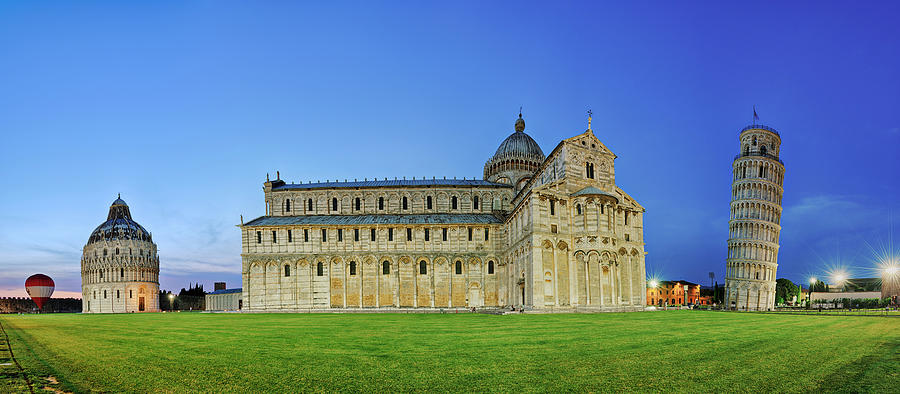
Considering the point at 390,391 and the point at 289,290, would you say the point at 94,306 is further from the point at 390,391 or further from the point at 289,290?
the point at 390,391

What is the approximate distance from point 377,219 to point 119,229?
68.8 meters

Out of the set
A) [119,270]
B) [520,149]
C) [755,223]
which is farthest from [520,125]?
[119,270]

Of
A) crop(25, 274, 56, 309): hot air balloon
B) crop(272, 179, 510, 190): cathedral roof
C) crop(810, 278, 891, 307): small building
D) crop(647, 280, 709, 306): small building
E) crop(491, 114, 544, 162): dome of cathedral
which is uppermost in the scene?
crop(491, 114, 544, 162): dome of cathedral

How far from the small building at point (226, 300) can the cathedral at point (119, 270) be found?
12.4m

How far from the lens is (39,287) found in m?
102

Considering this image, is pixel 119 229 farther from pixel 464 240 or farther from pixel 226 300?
pixel 464 240

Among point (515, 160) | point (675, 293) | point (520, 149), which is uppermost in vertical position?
point (520, 149)

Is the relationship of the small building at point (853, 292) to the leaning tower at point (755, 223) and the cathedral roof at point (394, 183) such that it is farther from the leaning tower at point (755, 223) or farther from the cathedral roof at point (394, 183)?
the cathedral roof at point (394, 183)

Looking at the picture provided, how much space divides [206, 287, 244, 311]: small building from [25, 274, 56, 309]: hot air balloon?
1153 inches

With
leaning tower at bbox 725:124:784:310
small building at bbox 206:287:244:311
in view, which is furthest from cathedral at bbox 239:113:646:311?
leaning tower at bbox 725:124:784:310

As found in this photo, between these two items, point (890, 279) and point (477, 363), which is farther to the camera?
point (890, 279)

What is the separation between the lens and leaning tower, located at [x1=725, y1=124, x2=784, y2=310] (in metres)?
92.1

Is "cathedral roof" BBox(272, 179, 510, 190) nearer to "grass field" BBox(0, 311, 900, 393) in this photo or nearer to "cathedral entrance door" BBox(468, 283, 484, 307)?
"cathedral entrance door" BBox(468, 283, 484, 307)

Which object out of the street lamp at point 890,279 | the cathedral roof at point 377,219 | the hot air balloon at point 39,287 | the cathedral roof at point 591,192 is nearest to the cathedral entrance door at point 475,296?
the cathedral roof at point 377,219
